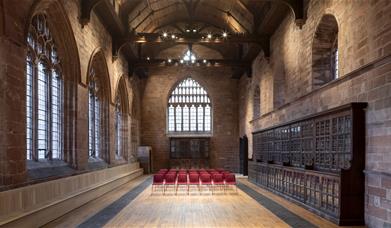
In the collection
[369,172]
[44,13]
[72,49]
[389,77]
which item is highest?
[44,13]

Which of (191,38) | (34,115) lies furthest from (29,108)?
(191,38)

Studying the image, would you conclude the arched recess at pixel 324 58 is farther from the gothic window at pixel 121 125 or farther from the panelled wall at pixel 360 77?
the gothic window at pixel 121 125

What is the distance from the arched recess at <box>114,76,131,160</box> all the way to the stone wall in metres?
4.31

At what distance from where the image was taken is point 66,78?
1117 centimetres

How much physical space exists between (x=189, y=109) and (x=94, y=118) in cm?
1157

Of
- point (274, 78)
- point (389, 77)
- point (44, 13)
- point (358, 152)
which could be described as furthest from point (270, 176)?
point (44, 13)

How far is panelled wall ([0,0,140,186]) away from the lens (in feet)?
22.7

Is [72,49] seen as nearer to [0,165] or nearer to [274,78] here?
[0,165]

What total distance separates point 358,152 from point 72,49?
817cm

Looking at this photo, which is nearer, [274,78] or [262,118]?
[274,78]

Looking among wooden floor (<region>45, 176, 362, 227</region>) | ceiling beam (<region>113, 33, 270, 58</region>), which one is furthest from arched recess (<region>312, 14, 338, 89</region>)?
ceiling beam (<region>113, 33, 270, 58</region>)

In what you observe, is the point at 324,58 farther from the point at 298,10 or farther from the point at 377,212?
the point at 377,212

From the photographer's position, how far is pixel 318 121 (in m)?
9.26

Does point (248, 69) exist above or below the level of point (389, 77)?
above
